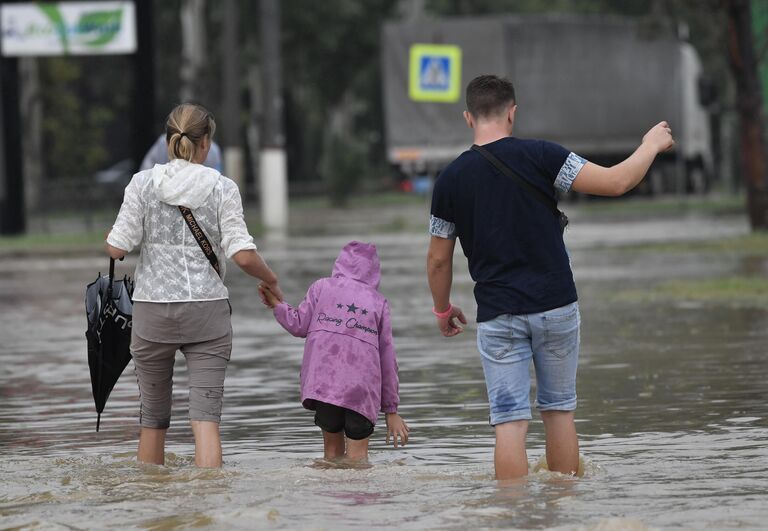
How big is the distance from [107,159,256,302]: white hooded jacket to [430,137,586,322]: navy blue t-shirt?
1.09 m

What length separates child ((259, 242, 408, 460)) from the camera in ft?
25.9

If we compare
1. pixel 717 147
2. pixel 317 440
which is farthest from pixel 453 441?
pixel 717 147

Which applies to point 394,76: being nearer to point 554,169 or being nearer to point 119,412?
point 119,412

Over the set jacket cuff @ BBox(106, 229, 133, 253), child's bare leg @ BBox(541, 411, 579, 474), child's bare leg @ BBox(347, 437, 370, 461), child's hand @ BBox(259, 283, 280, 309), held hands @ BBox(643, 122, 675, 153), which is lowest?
child's bare leg @ BBox(347, 437, 370, 461)

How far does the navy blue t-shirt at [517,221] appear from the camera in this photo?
7023mm

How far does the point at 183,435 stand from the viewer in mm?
9422

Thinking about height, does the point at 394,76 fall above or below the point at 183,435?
above

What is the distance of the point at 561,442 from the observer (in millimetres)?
7324

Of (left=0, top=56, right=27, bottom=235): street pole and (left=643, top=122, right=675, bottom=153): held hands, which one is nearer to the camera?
(left=643, top=122, right=675, bottom=153): held hands

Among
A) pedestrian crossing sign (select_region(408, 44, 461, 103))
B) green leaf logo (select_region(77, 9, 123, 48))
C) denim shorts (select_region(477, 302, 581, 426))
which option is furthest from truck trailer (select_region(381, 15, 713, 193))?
denim shorts (select_region(477, 302, 581, 426))

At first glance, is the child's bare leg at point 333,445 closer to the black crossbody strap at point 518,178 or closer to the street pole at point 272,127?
the black crossbody strap at point 518,178

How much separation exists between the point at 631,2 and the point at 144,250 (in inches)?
2443

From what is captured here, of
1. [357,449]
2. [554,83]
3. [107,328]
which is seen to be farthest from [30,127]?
[357,449]

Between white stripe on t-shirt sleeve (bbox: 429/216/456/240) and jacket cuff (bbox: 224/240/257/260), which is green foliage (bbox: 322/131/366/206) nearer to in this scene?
jacket cuff (bbox: 224/240/257/260)
